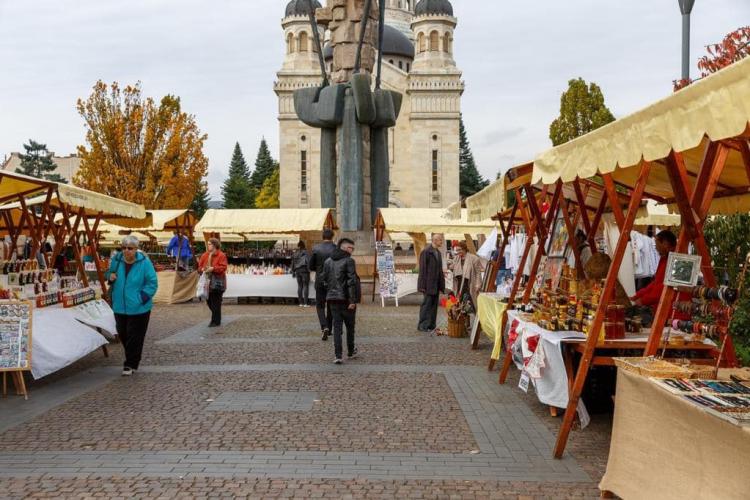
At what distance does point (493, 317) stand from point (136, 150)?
32.9 meters

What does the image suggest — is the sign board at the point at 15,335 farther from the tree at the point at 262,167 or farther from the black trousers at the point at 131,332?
the tree at the point at 262,167

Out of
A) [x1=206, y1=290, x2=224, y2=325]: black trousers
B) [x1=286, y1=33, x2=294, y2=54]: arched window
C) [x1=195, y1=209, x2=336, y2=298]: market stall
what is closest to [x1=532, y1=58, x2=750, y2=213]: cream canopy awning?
[x1=206, y1=290, x2=224, y2=325]: black trousers

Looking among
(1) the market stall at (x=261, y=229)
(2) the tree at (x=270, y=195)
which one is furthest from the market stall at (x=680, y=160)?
(2) the tree at (x=270, y=195)

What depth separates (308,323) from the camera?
15.2 metres

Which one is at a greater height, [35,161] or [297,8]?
[297,8]

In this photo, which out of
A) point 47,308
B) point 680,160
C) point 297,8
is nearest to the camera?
point 680,160

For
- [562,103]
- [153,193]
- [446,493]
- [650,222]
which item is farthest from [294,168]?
[446,493]

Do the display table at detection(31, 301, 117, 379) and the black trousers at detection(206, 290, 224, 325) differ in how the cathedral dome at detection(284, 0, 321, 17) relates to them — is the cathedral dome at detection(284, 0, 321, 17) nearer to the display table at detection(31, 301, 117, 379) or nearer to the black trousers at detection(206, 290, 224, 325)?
the black trousers at detection(206, 290, 224, 325)

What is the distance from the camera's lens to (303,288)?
19.9 metres

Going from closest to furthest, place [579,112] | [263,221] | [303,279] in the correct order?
[303,279], [263,221], [579,112]

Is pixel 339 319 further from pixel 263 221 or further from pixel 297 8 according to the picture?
→ pixel 297 8

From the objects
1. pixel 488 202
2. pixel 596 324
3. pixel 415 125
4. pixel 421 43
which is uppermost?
pixel 421 43

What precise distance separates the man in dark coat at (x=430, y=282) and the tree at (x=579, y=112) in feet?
80.1

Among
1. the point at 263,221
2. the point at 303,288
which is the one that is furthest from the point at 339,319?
the point at 263,221
